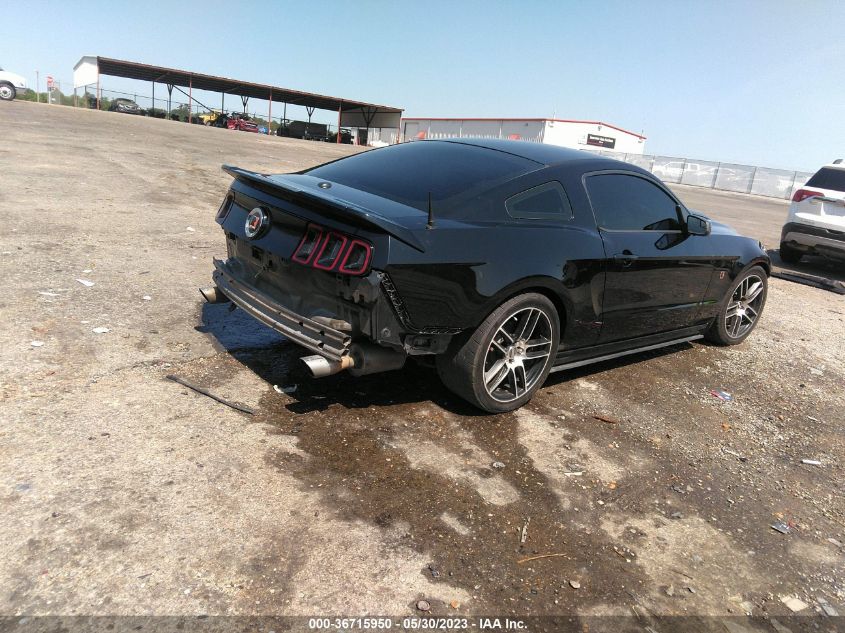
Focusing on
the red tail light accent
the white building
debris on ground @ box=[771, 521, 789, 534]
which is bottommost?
debris on ground @ box=[771, 521, 789, 534]

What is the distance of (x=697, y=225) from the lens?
4832mm

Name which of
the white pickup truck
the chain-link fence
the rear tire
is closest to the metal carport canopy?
the white pickup truck

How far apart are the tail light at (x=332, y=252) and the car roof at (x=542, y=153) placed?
5.13 feet

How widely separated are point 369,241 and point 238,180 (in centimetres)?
142

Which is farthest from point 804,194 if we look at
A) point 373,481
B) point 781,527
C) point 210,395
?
point 210,395

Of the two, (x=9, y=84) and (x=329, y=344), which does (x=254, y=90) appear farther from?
(x=329, y=344)

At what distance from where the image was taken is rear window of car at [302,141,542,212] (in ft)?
11.6

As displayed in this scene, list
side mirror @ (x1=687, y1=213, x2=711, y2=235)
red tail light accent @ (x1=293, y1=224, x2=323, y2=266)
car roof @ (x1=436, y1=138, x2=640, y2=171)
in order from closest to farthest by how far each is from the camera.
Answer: red tail light accent @ (x1=293, y1=224, x2=323, y2=266), car roof @ (x1=436, y1=138, x2=640, y2=171), side mirror @ (x1=687, y1=213, x2=711, y2=235)

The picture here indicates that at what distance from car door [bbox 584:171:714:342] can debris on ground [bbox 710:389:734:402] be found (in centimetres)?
60

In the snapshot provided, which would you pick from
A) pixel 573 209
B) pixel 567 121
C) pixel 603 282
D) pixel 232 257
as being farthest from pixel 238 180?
pixel 567 121

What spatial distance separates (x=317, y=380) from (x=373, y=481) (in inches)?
47.9

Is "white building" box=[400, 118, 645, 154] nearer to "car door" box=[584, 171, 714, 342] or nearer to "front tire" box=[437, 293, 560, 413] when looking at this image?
"car door" box=[584, 171, 714, 342]

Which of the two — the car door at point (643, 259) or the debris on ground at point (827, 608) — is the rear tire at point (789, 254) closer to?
the car door at point (643, 259)

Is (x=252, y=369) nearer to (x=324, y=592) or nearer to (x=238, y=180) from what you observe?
(x=238, y=180)
